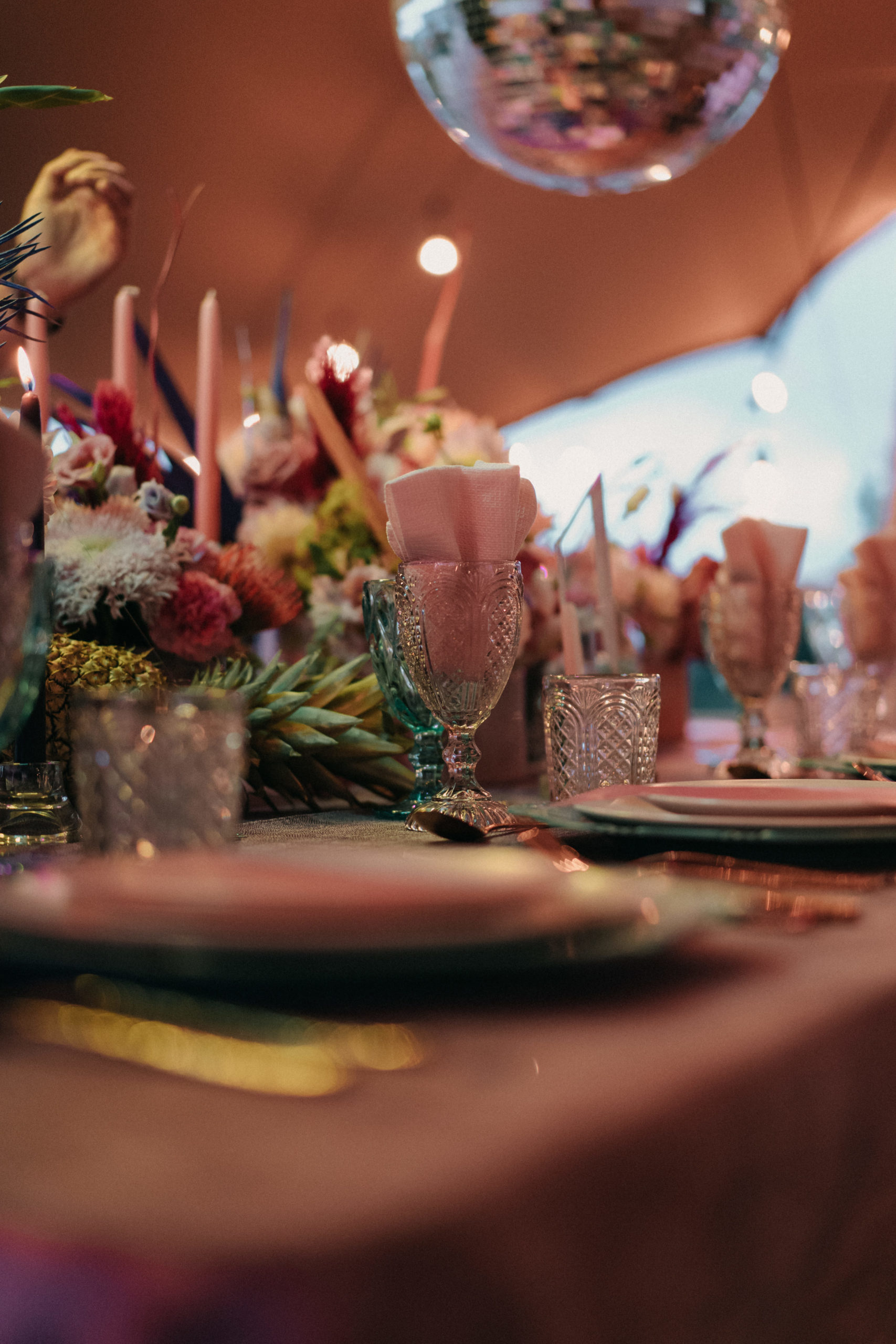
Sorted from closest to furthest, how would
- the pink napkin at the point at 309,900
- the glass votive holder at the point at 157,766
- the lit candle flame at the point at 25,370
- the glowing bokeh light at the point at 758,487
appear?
the pink napkin at the point at 309,900
the glass votive holder at the point at 157,766
the lit candle flame at the point at 25,370
the glowing bokeh light at the point at 758,487

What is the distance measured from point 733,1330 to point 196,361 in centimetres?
244

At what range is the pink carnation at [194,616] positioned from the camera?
92 cm

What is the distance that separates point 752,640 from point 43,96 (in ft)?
2.53

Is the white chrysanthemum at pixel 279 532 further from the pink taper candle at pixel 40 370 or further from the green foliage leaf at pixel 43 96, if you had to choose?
the green foliage leaf at pixel 43 96

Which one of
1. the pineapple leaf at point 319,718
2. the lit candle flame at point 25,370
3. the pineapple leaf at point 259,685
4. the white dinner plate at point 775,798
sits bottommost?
the white dinner plate at point 775,798

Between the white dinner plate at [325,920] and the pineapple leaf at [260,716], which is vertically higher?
the pineapple leaf at [260,716]

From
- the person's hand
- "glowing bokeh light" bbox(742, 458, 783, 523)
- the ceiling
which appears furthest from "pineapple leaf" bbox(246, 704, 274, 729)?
the ceiling

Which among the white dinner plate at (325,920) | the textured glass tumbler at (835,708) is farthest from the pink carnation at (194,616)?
the textured glass tumbler at (835,708)

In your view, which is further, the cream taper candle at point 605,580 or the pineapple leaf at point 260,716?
the cream taper candle at point 605,580

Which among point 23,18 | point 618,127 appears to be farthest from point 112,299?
point 618,127

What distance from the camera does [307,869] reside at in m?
0.37

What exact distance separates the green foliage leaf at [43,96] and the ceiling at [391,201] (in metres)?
0.95

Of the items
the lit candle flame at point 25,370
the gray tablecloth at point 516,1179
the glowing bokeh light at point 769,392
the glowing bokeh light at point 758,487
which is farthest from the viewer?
the glowing bokeh light at point 769,392

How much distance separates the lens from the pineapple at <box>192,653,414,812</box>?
836 millimetres
